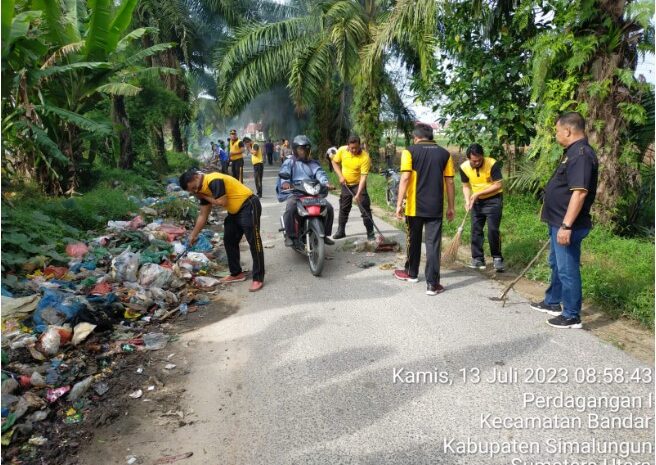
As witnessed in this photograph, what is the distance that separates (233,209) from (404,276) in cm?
222

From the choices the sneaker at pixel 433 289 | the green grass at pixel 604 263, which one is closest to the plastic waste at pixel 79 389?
the sneaker at pixel 433 289

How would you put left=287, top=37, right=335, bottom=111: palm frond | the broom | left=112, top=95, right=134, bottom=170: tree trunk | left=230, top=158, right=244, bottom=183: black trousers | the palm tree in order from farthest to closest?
left=287, top=37, right=335, bottom=111: palm frond < left=230, top=158, right=244, bottom=183: black trousers < left=112, top=95, right=134, bottom=170: tree trunk < the palm tree < the broom

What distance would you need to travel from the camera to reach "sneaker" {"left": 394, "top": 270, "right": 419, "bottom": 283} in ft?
18.1

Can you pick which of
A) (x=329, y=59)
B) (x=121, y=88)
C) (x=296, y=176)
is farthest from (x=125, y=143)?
(x=296, y=176)

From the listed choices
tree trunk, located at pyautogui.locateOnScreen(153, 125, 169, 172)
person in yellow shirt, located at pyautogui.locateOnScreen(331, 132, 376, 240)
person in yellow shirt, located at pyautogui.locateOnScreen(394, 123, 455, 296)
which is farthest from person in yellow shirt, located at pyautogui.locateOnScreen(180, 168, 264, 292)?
tree trunk, located at pyautogui.locateOnScreen(153, 125, 169, 172)

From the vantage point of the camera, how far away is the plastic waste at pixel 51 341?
147 inches

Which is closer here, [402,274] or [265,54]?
[402,274]

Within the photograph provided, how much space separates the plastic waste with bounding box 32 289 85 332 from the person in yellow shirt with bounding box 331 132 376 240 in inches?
173

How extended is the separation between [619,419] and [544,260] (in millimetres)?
3330

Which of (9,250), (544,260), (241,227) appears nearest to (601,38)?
(544,260)

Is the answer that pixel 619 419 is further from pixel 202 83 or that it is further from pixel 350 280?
pixel 202 83

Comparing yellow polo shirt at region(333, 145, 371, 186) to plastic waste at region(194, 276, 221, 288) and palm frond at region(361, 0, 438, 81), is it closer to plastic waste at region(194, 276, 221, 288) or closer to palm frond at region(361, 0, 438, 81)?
plastic waste at region(194, 276, 221, 288)

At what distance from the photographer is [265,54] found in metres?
18.5

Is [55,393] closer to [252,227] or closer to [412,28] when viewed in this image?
[252,227]
